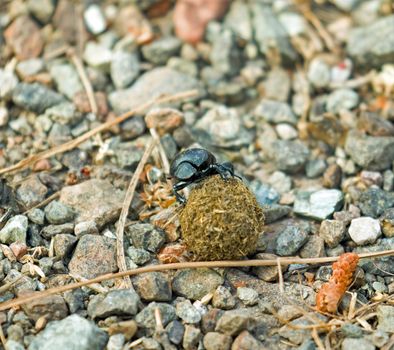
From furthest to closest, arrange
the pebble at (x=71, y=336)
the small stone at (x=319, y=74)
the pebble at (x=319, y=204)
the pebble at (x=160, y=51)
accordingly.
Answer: the pebble at (x=160, y=51)
the small stone at (x=319, y=74)
the pebble at (x=319, y=204)
the pebble at (x=71, y=336)

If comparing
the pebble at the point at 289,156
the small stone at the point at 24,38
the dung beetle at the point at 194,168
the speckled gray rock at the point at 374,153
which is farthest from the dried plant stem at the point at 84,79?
the speckled gray rock at the point at 374,153

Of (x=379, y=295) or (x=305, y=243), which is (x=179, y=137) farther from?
(x=379, y=295)

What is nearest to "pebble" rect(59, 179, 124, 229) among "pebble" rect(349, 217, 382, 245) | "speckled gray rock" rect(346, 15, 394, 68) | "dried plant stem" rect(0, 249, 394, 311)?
"dried plant stem" rect(0, 249, 394, 311)

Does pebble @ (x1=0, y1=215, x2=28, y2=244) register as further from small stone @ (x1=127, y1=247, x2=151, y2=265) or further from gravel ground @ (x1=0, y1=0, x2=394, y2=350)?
small stone @ (x1=127, y1=247, x2=151, y2=265)

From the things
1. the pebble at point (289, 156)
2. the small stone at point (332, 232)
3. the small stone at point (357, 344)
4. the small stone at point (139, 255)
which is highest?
the small stone at point (139, 255)

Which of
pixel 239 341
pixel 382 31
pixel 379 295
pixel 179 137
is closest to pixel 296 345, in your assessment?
pixel 239 341

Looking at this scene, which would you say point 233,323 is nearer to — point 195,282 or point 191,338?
point 191,338

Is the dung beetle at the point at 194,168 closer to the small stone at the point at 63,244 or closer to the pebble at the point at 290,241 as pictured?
the pebble at the point at 290,241
